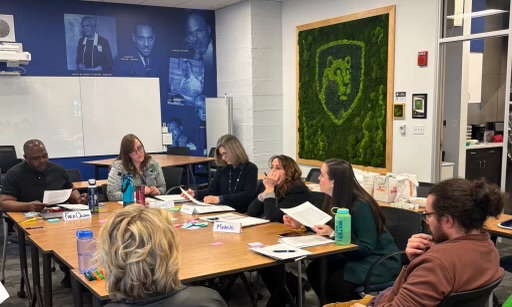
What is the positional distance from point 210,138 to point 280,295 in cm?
536

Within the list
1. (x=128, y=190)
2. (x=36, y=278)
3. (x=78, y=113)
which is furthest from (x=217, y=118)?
(x=36, y=278)

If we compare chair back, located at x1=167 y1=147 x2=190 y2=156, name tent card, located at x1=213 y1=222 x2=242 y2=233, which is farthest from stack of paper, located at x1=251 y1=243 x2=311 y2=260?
chair back, located at x1=167 y1=147 x2=190 y2=156

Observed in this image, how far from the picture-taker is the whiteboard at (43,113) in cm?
695

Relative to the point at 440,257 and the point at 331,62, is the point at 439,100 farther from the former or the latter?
the point at 440,257

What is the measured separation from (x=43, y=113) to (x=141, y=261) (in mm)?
6467

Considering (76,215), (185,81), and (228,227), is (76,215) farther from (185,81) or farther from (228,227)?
(185,81)

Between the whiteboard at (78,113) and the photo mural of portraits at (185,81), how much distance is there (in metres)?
0.31

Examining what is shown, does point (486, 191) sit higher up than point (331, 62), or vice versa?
point (331, 62)

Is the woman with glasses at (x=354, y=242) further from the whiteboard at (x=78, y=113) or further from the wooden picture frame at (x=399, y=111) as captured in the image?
the whiteboard at (x=78, y=113)

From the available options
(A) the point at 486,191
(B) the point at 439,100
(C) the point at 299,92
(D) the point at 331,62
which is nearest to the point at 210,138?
(C) the point at 299,92

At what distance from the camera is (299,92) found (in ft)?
24.3

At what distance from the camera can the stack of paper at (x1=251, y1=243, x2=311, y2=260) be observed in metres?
2.48

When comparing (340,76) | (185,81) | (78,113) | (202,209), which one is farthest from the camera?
(185,81)

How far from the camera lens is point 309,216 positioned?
2.99 metres
